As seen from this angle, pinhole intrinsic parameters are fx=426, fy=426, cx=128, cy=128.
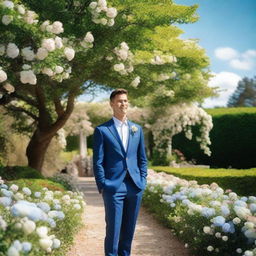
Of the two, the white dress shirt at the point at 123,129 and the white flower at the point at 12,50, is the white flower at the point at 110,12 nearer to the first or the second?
the white flower at the point at 12,50

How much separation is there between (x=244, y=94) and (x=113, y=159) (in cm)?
5307

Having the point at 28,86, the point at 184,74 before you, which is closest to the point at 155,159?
the point at 184,74

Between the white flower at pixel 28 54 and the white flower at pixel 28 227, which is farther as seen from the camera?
the white flower at pixel 28 54

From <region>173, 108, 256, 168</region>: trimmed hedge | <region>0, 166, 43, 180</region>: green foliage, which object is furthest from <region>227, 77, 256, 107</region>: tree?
<region>0, 166, 43, 180</region>: green foliage

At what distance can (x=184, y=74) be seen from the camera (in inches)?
522

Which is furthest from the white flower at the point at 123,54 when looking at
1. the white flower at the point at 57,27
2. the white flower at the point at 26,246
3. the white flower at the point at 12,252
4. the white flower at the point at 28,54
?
the white flower at the point at 12,252

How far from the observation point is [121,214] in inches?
146

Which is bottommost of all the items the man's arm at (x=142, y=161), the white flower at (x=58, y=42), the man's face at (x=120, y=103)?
the man's arm at (x=142, y=161)

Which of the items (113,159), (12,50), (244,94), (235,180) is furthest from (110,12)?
(244,94)

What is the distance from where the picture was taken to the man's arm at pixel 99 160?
11.9 feet

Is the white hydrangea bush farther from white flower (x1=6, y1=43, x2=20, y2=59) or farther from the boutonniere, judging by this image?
the boutonniere

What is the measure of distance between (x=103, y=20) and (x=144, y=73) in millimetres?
3137

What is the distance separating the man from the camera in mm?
3658

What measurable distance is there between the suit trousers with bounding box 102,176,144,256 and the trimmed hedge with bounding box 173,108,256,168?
16.0 meters
